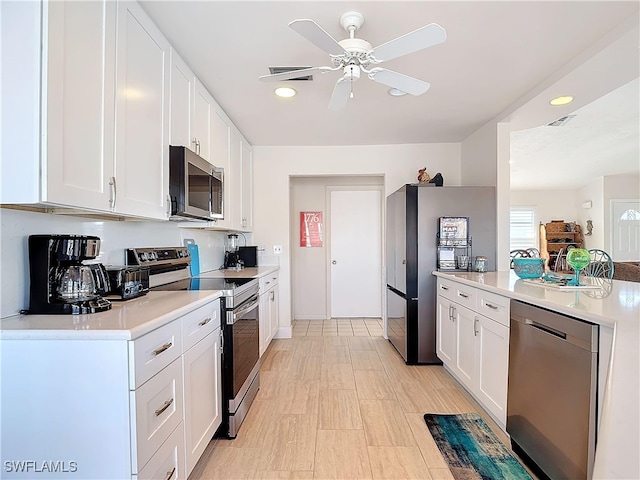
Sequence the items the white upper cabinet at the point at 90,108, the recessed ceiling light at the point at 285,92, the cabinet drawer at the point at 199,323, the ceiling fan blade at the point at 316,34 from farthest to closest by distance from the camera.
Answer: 1. the recessed ceiling light at the point at 285,92
2. the cabinet drawer at the point at 199,323
3. the ceiling fan blade at the point at 316,34
4. the white upper cabinet at the point at 90,108

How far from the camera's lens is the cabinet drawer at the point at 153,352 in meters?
1.12

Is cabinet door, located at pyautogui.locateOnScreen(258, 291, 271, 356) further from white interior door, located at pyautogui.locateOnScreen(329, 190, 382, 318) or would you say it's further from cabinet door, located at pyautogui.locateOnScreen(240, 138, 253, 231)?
white interior door, located at pyautogui.locateOnScreen(329, 190, 382, 318)

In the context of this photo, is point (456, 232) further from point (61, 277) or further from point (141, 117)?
point (61, 277)

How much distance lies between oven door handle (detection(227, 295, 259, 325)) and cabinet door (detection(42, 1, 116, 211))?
0.92 metres

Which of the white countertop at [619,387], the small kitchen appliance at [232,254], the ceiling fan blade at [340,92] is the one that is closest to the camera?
the white countertop at [619,387]

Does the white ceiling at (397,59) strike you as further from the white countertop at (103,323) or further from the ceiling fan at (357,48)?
the white countertop at (103,323)

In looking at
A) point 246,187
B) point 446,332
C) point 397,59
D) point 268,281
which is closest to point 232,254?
point 268,281

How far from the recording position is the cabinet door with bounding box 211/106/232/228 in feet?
9.09

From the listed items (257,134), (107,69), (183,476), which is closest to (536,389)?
(183,476)

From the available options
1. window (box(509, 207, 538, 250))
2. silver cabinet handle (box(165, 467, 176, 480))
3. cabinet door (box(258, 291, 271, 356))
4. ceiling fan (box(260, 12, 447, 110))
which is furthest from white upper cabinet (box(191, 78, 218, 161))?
window (box(509, 207, 538, 250))

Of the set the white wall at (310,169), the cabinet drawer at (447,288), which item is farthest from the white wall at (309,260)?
the cabinet drawer at (447,288)

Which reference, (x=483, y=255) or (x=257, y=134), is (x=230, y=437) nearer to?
(x=483, y=255)

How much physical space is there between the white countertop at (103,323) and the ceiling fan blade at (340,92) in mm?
1416

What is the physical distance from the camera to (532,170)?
23.1 ft
